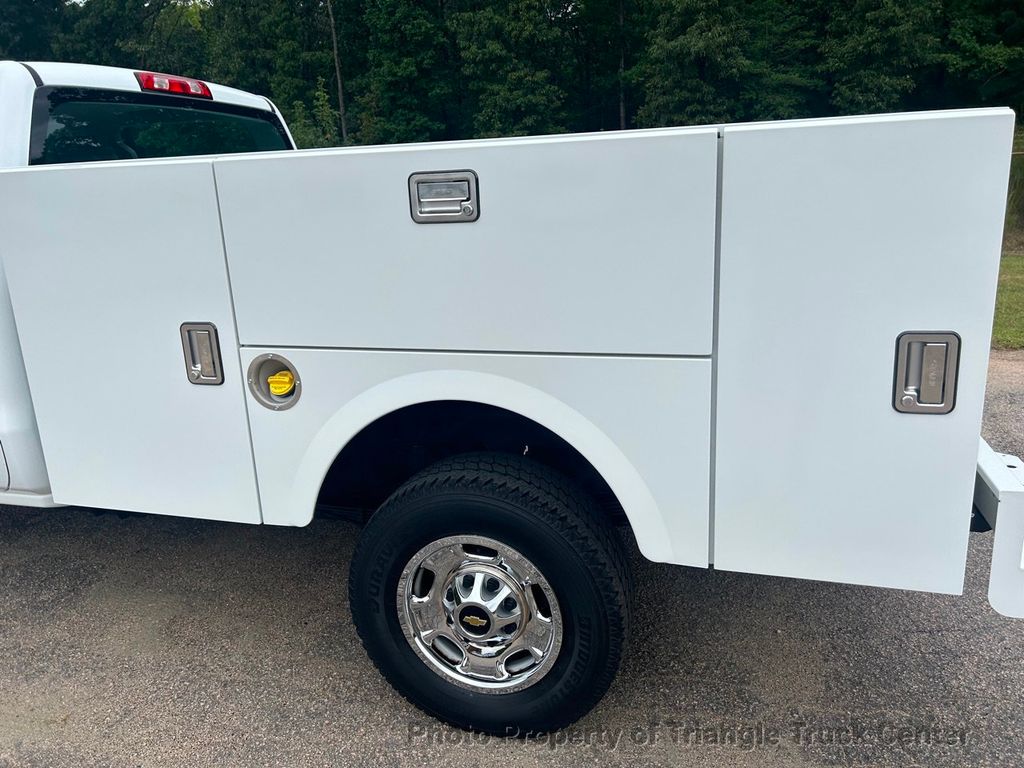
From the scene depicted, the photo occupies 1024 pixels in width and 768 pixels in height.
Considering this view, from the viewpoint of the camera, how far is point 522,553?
7.59 feet

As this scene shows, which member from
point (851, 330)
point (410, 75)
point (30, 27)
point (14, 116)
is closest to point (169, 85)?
point (14, 116)

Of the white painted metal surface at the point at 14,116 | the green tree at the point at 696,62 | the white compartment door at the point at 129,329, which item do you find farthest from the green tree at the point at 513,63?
the white compartment door at the point at 129,329

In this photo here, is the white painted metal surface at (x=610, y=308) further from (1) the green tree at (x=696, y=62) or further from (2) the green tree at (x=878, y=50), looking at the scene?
(2) the green tree at (x=878, y=50)

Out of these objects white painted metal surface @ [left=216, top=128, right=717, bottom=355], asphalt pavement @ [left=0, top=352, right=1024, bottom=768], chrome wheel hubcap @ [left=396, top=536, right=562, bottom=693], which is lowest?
asphalt pavement @ [left=0, top=352, right=1024, bottom=768]

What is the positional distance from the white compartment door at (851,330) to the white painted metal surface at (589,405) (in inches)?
3.3

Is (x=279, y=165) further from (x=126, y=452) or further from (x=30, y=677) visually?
(x=30, y=677)

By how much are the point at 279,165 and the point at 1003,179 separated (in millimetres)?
1788

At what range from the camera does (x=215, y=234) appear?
2.35 metres

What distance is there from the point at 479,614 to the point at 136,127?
2.80m

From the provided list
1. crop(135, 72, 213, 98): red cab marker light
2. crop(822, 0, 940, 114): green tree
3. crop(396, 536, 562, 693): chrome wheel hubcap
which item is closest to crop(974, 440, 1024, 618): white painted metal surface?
crop(396, 536, 562, 693): chrome wheel hubcap

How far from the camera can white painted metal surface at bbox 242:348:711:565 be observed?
2.08 metres

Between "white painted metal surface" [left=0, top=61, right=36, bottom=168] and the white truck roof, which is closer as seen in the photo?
"white painted metal surface" [left=0, top=61, right=36, bottom=168]

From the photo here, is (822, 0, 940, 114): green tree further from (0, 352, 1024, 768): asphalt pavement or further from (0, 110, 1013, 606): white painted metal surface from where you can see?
(0, 110, 1013, 606): white painted metal surface

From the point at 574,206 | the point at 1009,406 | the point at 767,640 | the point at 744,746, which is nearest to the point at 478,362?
the point at 574,206
